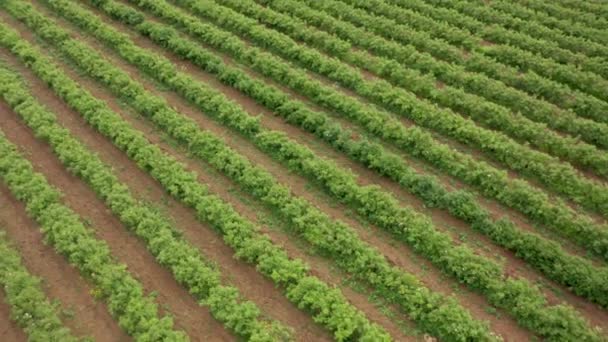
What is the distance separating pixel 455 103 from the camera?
60.0ft

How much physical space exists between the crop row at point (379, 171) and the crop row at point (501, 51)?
6.60 meters

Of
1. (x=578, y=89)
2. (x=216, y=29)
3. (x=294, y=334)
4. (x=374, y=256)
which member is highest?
(x=578, y=89)

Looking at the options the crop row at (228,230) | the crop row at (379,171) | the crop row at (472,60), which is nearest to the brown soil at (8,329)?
the crop row at (228,230)

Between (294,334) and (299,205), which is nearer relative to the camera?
(294,334)

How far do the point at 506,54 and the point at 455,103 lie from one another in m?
4.02

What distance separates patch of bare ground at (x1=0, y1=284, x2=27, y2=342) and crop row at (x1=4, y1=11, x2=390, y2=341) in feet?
14.2

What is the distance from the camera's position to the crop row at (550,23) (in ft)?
70.1

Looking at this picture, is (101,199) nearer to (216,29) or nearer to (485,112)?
(216,29)

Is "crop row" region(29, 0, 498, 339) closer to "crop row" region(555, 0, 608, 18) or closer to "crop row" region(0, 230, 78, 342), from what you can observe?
"crop row" region(0, 230, 78, 342)

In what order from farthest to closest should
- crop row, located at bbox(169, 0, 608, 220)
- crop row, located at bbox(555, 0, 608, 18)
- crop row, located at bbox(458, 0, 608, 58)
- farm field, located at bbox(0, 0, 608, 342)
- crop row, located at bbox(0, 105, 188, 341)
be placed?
crop row, located at bbox(555, 0, 608, 18) < crop row, located at bbox(458, 0, 608, 58) < crop row, located at bbox(169, 0, 608, 220) < farm field, located at bbox(0, 0, 608, 342) < crop row, located at bbox(0, 105, 188, 341)

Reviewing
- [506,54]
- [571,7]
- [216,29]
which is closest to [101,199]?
[216,29]

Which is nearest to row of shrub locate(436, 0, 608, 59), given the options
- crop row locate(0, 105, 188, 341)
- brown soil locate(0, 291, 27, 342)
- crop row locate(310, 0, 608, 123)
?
crop row locate(310, 0, 608, 123)

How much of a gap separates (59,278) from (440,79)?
547 inches

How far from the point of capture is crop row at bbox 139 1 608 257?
14172 millimetres
